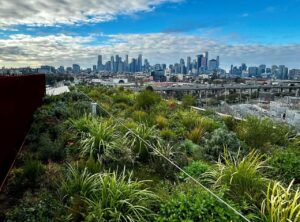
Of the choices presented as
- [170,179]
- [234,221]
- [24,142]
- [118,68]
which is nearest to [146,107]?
[24,142]

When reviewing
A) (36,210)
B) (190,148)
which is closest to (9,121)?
(36,210)

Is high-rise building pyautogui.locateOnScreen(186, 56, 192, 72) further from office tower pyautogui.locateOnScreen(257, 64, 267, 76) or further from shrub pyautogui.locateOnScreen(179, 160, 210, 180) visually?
shrub pyautogui.locateOnScreen(179, 160, 210, 180)

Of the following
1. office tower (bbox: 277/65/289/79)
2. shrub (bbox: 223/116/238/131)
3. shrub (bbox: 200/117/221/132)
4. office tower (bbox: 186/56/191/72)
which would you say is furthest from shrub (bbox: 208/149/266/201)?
office tower (bbox: 186/56/191/72)

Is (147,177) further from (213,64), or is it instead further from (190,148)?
(213,64)

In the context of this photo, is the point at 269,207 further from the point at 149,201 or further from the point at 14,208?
the point at 14,208

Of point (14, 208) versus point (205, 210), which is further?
point (14, 208)

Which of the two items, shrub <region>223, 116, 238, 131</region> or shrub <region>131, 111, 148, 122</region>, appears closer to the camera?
shrub <region>131, 111, 148, 122</region>

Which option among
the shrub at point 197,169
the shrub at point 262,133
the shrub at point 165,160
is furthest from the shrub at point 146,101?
the shrub at point 197,169
